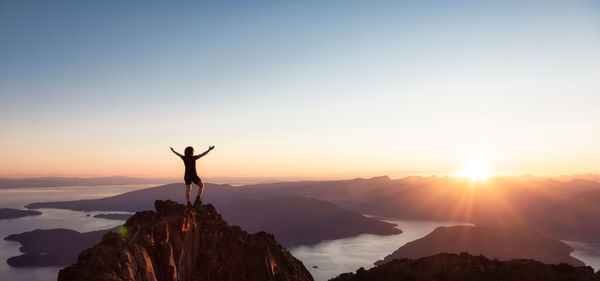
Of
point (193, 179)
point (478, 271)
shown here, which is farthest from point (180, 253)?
point (478, 271)

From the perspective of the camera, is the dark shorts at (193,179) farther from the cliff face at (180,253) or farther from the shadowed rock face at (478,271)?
the shadowed rock face at (478,271)

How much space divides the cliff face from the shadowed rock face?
1308cm

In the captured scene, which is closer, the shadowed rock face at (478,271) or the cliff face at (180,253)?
the cliff face at (180,253)

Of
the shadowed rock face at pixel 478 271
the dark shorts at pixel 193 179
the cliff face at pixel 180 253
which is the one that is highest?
the dark shorts at pixel 193 179

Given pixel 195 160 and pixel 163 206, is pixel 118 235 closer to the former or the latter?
pixel 163 206

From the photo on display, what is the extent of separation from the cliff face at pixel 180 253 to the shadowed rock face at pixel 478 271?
42.9 feet

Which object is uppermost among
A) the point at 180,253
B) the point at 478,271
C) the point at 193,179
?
the point at 193,179

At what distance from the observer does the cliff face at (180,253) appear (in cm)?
1330

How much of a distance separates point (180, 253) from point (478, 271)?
23.4 metres

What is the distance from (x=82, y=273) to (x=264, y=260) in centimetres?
1073

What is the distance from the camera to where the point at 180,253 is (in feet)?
60.2

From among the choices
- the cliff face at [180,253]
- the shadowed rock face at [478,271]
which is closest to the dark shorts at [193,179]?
the cliff face at [180,253]

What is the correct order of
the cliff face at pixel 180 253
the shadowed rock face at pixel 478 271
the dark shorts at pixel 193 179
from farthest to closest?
the shadowed rock face at pixel 478 271
the dark shorts at pixel 193 179
the cliff face at pixel 180 253

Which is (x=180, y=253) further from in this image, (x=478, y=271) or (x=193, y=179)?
(x=478, y=271)
